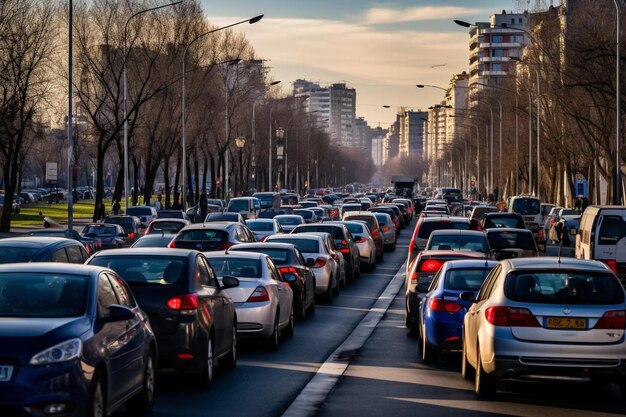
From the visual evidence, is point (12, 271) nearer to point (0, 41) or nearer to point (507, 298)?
point (507, 298)

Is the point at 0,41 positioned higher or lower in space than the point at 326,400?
higher

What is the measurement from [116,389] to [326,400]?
3.38 m

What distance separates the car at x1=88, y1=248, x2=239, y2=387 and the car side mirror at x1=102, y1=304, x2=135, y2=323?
3249mm

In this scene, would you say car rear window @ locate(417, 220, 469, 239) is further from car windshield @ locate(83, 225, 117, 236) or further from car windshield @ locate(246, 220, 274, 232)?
car windshield @ locate(83, 225, 117, 236)

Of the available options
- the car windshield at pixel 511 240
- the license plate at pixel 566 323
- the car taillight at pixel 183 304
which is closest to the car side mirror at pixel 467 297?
the license plate at pixel 566 323

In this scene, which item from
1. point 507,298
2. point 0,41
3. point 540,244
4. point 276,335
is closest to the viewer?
point 507,298

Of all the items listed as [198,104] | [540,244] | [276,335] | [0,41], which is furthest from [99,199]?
[276,335]

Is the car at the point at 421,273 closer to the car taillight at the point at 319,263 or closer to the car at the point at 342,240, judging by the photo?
the car taillight at the point at 319,263

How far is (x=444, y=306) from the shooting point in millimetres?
17562

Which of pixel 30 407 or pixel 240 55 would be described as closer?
pixel 30 407

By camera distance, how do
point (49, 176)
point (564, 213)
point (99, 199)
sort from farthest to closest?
1. point (99, 199)
2. point (564, 213)
3. point (49, 176)

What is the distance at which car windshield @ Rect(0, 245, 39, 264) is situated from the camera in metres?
20.1

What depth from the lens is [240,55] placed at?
105 metres

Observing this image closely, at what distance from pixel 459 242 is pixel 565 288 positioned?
513 inches
